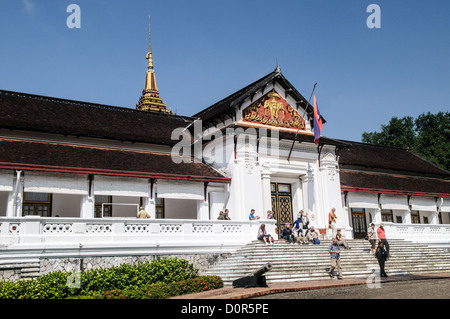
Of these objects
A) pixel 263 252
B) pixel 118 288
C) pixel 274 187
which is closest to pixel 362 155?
pixel 274 187

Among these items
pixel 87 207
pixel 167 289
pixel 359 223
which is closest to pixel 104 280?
pixel 167 289

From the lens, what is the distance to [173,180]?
2242 cm

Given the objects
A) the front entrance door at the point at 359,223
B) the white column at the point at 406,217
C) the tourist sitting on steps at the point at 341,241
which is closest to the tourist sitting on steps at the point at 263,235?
the tourist sitting on steps at the point at 341,241

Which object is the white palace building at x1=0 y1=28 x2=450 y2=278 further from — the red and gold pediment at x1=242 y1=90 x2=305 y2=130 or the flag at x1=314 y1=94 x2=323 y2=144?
the flag at x1=314 y1=94 x2=323 y2=144

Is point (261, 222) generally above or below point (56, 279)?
above

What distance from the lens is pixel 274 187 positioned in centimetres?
2545

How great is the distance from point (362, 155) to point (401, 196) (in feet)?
17.5

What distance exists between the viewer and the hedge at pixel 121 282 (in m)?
13.7

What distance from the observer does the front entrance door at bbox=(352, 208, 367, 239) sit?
30.3 meters

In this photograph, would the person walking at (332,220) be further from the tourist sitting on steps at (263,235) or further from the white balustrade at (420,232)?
the tourist sitting on steps at (263,235)

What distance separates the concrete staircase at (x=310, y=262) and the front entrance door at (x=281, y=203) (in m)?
3.40

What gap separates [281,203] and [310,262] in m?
7.04

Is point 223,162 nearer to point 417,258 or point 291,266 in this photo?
point 291,266
